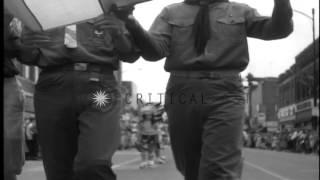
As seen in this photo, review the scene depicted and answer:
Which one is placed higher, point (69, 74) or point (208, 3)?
point (208, 3)

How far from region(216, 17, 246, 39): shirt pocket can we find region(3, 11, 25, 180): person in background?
4.75 ft

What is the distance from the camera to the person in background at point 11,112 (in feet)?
15.4

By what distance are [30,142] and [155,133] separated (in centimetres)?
836

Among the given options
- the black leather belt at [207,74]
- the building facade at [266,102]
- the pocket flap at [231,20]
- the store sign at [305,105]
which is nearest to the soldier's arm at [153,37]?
the black leather belt at [207,74]

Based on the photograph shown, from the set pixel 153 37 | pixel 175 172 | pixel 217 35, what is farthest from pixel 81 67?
pixel 175 172

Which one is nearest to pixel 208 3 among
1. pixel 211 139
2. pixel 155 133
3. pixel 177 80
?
pixel 177 80

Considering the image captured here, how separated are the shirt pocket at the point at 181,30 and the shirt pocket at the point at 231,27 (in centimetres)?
21

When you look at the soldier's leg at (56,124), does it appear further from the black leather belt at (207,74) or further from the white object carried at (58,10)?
the black leather belt at (207,74)

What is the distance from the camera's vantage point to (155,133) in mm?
18359

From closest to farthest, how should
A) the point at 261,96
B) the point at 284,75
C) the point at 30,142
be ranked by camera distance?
the point at 30,142
the point at 284,75
the point at 261,96

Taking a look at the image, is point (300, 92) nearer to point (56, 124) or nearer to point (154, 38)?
point (154, 38)

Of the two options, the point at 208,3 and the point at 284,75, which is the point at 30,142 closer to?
the point at 208,3

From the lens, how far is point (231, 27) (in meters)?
5.18

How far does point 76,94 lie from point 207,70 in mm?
948
